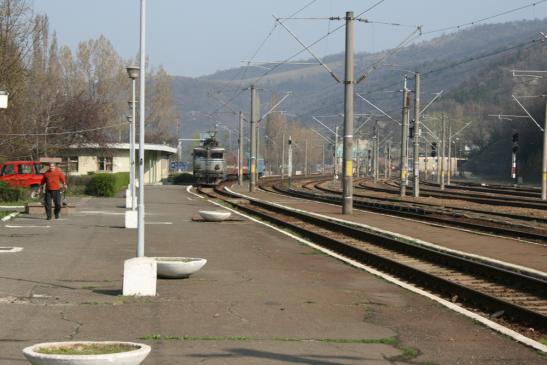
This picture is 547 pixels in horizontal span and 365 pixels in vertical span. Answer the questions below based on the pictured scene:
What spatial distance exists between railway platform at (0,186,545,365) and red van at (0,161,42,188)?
2814cm

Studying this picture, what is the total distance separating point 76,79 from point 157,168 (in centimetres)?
1352

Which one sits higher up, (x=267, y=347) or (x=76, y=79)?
(x=76, y=79)

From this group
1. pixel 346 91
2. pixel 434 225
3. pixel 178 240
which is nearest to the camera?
pixel 178 240

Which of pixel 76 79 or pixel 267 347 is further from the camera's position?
pixel 76 79

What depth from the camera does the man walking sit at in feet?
92.0

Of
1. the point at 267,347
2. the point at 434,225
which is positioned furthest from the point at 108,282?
the point at 434,225

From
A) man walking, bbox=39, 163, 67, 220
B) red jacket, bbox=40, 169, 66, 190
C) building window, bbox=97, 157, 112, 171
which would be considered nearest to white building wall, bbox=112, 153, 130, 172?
building window, bbox=97, 157, 112, 171

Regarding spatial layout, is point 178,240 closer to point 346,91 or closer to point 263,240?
point 263,240

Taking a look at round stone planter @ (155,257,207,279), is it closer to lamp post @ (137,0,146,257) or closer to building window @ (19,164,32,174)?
lamp post @ (137,0,146,257)

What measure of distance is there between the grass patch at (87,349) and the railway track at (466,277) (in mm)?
4813

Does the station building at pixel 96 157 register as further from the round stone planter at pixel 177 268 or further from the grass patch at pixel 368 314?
the grass patch at pixel 368 314

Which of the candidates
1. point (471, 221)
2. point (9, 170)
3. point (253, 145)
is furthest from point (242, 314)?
point (253, 145)

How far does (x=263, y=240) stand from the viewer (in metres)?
23.7

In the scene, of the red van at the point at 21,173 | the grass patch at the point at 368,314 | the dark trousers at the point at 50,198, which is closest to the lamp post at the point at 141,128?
the grass patch at the point at 368,314
